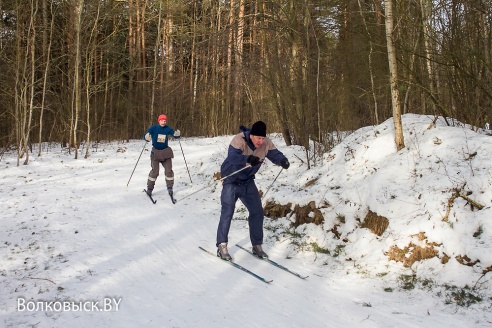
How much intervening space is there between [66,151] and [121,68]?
10.5 m

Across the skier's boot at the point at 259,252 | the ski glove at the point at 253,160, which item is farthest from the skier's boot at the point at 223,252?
the ski glove at the point at 253,160

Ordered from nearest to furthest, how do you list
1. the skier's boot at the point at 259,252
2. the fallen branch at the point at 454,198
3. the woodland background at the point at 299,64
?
the fallen branch at the point at 454,198, the skier's boot at the point at 259,252, the woodland background at the point at 299,64

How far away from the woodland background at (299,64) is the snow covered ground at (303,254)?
114cm

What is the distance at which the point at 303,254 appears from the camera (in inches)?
227

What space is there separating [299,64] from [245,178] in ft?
20.1

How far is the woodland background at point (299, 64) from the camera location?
21.6 feet

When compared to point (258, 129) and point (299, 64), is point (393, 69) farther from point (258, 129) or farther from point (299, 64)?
point (299, 64)

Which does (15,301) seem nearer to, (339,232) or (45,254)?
(45,254)

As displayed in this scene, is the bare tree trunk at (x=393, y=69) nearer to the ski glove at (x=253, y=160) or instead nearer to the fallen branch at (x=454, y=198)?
the fallen branch at (x=454, y=198)

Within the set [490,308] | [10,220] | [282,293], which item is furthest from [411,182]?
[10,220]

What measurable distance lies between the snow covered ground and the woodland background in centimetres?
114

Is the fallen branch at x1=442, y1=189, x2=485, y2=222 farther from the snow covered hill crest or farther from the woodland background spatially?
the woodland background

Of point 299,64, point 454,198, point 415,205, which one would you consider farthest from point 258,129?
point 299,64

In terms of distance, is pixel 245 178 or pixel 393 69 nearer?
pixel 245 178
